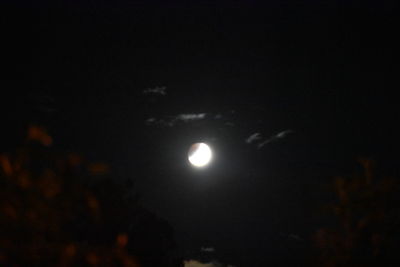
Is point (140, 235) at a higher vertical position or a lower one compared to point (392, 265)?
higher

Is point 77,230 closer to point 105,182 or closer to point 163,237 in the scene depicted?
point 105,182

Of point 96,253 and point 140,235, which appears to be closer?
point 96,253

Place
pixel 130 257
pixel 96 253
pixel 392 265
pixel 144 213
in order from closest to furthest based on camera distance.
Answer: pixel 392 265
pixel 96 253
pixel 130 257
pixel 144 213

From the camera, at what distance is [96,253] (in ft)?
44.8

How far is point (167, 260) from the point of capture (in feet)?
51.2

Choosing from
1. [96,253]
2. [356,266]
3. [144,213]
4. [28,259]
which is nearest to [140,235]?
[144,213]

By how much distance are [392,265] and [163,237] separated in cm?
737

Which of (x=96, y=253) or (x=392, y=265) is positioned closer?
(x=392, y=265)

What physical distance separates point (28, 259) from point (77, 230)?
2.74 metres

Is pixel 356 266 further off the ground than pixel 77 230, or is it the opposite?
pixel 77 230

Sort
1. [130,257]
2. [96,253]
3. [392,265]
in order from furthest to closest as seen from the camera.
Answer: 1. [130,257]
2. [96,253]
3. [392,265]

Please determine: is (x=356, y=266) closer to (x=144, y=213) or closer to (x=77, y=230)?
(x=144, y=213)

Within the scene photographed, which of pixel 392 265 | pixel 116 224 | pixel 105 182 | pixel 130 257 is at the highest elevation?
pixel 105 182

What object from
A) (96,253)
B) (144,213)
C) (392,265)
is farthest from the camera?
(144,213)
